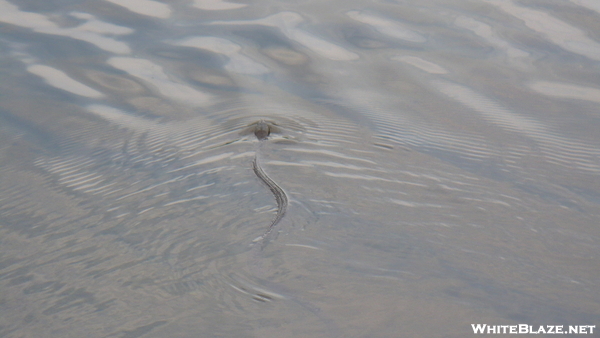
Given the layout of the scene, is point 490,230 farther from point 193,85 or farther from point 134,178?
point 193,85

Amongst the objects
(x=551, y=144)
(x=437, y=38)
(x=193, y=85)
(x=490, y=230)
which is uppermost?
(x=437, y=38)

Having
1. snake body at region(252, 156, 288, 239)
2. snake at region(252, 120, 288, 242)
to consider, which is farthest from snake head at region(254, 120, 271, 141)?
snake body at region(252, 156, 288, 239)

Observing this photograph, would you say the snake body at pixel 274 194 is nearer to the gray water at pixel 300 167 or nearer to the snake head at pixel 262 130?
the gray water at pixel 300 167

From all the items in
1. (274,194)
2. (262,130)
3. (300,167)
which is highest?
(262,130)

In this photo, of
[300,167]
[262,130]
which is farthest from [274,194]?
[262,130]

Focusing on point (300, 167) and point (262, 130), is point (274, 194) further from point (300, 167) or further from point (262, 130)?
point (262, 130)

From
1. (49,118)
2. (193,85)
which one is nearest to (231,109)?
(193,85)

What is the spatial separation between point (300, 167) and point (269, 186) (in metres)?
0.45

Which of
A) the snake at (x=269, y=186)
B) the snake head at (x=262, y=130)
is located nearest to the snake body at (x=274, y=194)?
the snake at (x=269, y=186)

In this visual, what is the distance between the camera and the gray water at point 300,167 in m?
2.62

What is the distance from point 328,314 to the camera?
98.7 inches

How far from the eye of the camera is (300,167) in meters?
4.02

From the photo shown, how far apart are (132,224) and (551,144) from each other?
3.26 metres

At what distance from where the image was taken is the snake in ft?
10.6
